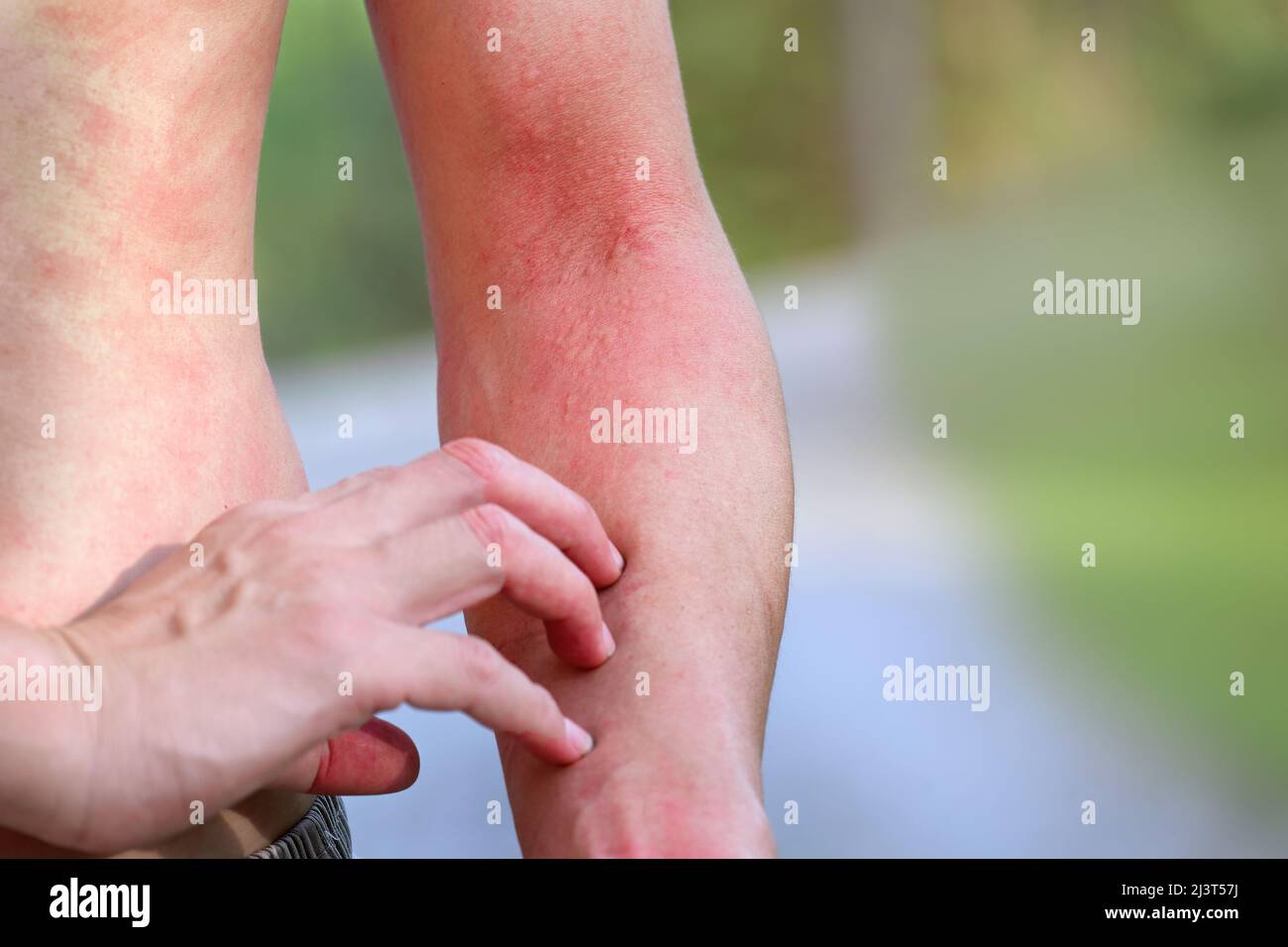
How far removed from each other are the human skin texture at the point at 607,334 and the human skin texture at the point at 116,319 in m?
0.10

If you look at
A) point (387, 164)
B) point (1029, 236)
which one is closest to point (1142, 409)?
point (1029, 236)

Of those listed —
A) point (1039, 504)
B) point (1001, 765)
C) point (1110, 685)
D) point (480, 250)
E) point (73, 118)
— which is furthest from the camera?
point (1039, 504)

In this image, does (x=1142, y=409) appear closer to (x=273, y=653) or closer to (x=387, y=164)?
(x=387, y=164)

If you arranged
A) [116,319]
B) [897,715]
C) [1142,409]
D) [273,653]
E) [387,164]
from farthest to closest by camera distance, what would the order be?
1. [387,164]
2. [1142,409]
3. [897,715]
4. [116,319]
5. [273,653]

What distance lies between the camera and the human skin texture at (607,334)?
45 centimetres

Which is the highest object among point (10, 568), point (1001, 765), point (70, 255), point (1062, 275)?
point (1062, 275)

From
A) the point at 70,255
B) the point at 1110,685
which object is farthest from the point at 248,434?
the point at 1110,685

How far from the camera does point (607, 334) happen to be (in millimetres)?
529

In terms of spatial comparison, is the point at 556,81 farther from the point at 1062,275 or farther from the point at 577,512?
the point at 1062,275

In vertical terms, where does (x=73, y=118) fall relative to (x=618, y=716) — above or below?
above

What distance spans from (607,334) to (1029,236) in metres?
2.87

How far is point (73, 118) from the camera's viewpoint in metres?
0.46
